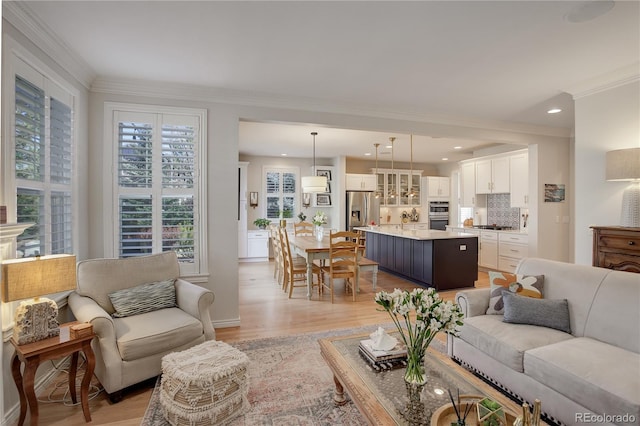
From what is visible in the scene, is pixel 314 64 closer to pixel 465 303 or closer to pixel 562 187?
pixel 465 303

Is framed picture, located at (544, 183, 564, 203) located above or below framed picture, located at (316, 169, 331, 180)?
below

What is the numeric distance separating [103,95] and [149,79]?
0.49 metres

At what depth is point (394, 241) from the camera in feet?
19.4

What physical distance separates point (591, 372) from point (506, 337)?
51 centimetres

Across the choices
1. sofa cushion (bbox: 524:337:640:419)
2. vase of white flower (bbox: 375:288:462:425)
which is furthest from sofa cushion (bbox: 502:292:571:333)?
vase of white flower (bbox: 375:288:462:425)

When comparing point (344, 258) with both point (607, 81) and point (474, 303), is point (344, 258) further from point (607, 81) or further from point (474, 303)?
point (607, 81)

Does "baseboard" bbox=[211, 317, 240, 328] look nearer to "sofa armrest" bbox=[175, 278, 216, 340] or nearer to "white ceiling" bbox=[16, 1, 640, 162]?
"sofa armrest" bbox=[175, 278, 216, 340]

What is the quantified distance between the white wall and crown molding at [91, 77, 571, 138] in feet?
4.51

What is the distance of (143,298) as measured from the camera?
2.69 m

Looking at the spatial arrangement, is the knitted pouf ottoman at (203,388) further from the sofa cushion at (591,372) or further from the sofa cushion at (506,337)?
the sofa cushion at (591,372)

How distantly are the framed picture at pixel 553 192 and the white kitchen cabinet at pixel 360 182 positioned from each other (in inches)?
159

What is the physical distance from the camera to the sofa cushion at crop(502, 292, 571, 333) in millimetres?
2297

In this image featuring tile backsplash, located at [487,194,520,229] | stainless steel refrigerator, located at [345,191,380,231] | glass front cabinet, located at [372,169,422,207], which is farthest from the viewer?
glass front cabinet, located at [372,169,422,207]

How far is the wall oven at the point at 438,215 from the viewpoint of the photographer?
8875mm
